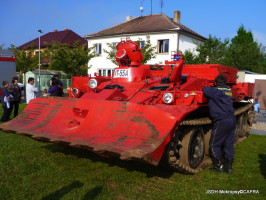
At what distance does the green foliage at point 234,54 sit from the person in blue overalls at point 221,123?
13.6 metres

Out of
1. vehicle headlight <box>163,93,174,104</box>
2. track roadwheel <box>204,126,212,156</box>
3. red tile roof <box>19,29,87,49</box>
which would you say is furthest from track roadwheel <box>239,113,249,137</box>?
red tile roof <box>19,29,87,49</box>

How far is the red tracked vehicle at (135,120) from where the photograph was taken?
14.4 ft

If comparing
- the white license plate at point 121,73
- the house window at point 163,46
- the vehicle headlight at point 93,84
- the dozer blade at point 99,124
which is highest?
the house window at point 163,46

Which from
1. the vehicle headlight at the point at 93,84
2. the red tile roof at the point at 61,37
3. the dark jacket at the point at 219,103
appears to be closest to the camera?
the dark jacket at the point at 219,103

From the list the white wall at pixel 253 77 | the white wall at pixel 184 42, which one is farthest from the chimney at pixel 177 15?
the white wall at pixel 253 77

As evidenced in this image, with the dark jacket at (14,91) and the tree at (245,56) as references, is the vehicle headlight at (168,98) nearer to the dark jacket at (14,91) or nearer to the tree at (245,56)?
the dark jacket at (14,91)

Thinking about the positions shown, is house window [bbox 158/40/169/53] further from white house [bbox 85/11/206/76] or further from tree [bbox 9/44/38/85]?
tree [bbox 9/44/38/85]

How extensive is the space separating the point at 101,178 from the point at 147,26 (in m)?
25.2

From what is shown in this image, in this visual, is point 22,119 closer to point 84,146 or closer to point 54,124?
point 54,124

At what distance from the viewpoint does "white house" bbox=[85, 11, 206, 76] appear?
2638 centimetres

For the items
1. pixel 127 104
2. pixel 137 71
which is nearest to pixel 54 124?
pixel 127 104

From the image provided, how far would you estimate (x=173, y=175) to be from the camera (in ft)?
17.8

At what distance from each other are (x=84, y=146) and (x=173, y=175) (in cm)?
200

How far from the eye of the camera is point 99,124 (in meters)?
5.00
